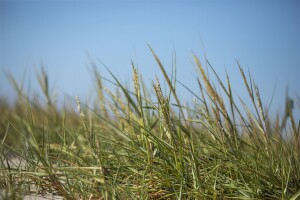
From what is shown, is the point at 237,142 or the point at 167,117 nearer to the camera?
the point at 167,117

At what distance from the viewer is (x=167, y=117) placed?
107 centimetres

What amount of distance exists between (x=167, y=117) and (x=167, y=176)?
0.97 ft

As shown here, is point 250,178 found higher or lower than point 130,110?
lower

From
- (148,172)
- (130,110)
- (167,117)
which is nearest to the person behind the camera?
(167,117)

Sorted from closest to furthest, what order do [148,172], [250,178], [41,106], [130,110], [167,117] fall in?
1. [167,117]
2. [250,178]
3. [148,172]
4. [130,110]
5. [41,106]

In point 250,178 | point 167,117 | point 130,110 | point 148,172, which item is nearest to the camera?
point 167,117

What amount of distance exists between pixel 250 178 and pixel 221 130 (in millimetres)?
236

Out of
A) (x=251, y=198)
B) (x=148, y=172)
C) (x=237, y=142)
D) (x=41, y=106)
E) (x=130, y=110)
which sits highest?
(x=41, y=106)

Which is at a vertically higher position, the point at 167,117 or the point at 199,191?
the point at 167,117

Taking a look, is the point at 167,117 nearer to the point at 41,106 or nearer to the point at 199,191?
the point at 199,191

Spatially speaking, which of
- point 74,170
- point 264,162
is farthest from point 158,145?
point 264,162

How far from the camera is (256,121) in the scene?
1.29m

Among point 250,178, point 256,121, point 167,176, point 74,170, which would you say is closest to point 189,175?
point 167,176

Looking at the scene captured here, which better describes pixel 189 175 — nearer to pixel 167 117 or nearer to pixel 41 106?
pixel 167 117
